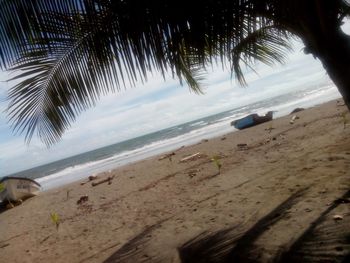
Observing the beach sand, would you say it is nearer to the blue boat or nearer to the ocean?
the blue boat

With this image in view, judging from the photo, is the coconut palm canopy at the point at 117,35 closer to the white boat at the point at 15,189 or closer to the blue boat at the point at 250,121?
the white boat at the point at 15,189

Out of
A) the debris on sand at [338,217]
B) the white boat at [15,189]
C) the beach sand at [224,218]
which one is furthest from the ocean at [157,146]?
the debris on sand at [338,217]

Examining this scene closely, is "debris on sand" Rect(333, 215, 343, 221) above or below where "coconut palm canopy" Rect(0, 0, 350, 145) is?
below

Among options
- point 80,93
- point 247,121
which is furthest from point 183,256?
point 247,121

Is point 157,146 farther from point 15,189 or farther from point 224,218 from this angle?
point 224,218

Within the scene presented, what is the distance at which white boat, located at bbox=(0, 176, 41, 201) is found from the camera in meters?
15.1

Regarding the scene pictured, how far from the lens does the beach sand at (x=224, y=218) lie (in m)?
3.56

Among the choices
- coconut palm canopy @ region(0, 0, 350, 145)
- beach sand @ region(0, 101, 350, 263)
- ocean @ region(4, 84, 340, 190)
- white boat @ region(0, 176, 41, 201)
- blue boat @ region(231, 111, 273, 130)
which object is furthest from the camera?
ocean @ region(4, 84, 340, 190)

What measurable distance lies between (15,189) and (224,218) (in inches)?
519

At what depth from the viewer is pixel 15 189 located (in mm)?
15484

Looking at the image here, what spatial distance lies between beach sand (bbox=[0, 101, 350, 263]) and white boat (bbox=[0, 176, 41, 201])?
19.9ft

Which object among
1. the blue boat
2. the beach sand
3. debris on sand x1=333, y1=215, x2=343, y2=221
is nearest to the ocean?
the blue boat

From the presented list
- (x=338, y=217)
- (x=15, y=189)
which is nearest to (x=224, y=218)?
(x=338, y=217)

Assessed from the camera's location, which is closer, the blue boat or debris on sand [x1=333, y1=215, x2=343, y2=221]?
debris on sand [x1=333, y1=215, x2=343, y2=221]
